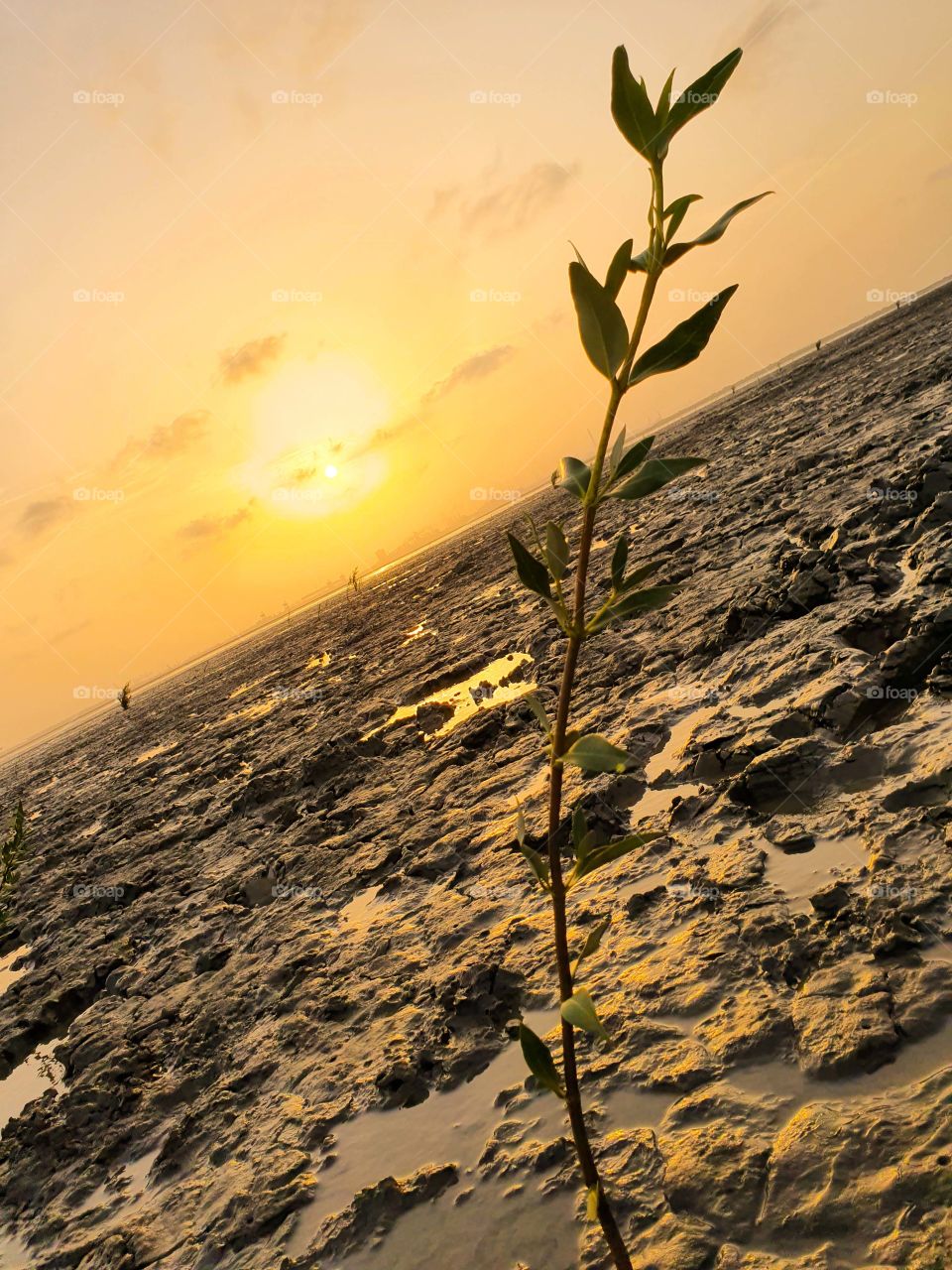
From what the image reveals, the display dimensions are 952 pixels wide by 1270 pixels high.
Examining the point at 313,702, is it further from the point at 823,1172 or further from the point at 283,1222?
the point at 823,1172

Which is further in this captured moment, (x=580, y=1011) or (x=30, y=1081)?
(x=30, y=1081)

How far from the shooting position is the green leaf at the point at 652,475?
3.98 feet

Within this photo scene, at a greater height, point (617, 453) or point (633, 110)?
point (633, 110)

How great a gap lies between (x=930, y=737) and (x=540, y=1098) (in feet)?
8.50

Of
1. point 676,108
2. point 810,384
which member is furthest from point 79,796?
point 810,384

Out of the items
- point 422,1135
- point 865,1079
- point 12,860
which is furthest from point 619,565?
point 422,1135

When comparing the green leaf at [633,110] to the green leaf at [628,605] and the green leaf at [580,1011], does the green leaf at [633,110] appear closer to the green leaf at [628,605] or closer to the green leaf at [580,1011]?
the green leaf at [628,605]

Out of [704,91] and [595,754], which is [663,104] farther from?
[595,754]

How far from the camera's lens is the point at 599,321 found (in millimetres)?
1219

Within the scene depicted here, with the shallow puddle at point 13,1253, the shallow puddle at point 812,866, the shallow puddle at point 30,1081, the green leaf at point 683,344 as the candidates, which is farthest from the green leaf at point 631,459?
the shallow puddle at point 30,1081

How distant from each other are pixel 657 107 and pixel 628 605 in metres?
0.80

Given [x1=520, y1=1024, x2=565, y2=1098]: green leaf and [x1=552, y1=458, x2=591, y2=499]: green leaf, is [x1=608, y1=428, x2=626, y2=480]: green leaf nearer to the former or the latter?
[x1=552, y1=458, x2=591, y2=499]: green leaf

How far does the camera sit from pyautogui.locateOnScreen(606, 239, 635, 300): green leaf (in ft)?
3.96

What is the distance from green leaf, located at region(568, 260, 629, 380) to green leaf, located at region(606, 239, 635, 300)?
0.05 feet
